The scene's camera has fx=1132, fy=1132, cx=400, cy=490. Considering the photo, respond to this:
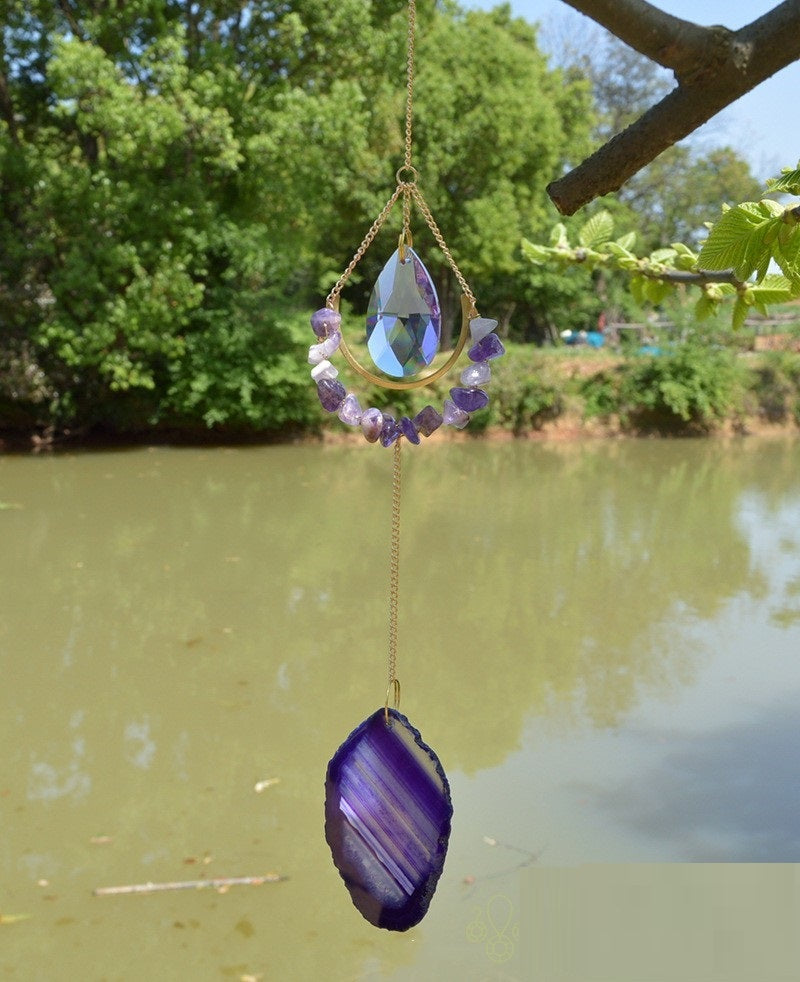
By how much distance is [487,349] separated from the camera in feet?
4.67

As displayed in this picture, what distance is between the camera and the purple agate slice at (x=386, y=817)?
4.74 feet

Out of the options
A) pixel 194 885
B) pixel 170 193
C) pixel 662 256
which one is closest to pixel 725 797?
pixel 194 885

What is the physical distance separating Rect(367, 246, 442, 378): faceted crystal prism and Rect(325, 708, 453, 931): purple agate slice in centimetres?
45

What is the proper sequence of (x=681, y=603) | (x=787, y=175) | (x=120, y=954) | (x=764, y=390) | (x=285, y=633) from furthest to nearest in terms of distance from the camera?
(x=764, y=390) → (x=681, y=603) → (x=285, y=633) → (x=120, y=954) → (x=787, y=175)

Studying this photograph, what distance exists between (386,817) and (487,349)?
2.00ft

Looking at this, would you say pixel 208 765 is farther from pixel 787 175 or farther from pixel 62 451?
pixel 62 451

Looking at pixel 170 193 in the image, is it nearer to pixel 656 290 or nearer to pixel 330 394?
pixel 656 290

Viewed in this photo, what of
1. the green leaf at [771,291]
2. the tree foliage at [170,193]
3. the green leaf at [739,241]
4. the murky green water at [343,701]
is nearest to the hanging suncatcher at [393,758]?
the green leaf at [739,241]

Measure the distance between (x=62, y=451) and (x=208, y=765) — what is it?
8932mm

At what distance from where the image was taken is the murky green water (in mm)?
3598

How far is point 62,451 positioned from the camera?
12.9 m

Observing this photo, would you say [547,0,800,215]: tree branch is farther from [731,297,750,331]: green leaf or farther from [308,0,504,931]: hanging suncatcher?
[731,297,750,331]: green leaf

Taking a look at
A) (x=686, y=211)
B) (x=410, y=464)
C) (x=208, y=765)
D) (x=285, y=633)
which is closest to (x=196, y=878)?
(x=208, y=765)

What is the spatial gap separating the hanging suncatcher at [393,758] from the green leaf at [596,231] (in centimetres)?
95
